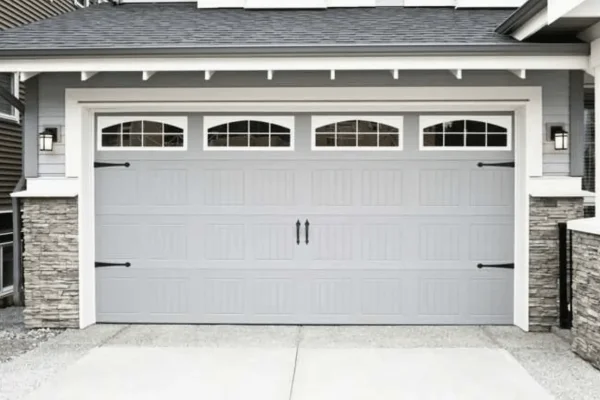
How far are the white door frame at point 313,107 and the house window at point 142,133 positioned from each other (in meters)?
0.13

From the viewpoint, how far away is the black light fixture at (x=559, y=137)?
6262mm

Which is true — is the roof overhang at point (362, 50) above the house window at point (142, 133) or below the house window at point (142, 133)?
above

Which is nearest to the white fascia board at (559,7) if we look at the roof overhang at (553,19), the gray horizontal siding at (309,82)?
the roof overhang at (553,19)

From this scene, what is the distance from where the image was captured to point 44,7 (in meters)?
9.91

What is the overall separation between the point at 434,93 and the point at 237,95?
211 centimetres

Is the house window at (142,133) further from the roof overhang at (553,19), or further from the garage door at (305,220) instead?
the roof overhang at (553,19)

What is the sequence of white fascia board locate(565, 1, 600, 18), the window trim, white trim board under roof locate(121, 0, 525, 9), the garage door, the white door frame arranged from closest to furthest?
white fascia board locate(565, 1, 600, 18), the white door frame, the garage door, white trim board under roof locate(121, 0, 525, 9), the window trim

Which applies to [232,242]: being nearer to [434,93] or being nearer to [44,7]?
[434,93]

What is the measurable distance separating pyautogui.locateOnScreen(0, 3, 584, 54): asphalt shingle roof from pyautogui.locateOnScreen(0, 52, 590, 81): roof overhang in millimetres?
116

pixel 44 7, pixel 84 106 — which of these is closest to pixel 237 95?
pixel 84 106

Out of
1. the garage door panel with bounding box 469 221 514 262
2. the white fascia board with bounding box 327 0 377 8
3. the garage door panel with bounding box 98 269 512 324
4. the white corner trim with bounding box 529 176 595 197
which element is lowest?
the garage door panel with bounding box 98 269 512 324

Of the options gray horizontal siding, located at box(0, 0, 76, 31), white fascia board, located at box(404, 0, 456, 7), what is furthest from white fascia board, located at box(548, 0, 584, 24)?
gray horizontal siding, located at box(0, 0, 76, 31)

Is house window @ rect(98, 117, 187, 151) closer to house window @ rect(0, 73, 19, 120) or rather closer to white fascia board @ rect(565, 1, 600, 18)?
house window @ rect(0, 73, 19, 120)

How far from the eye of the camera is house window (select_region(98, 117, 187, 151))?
6727 millimetres
